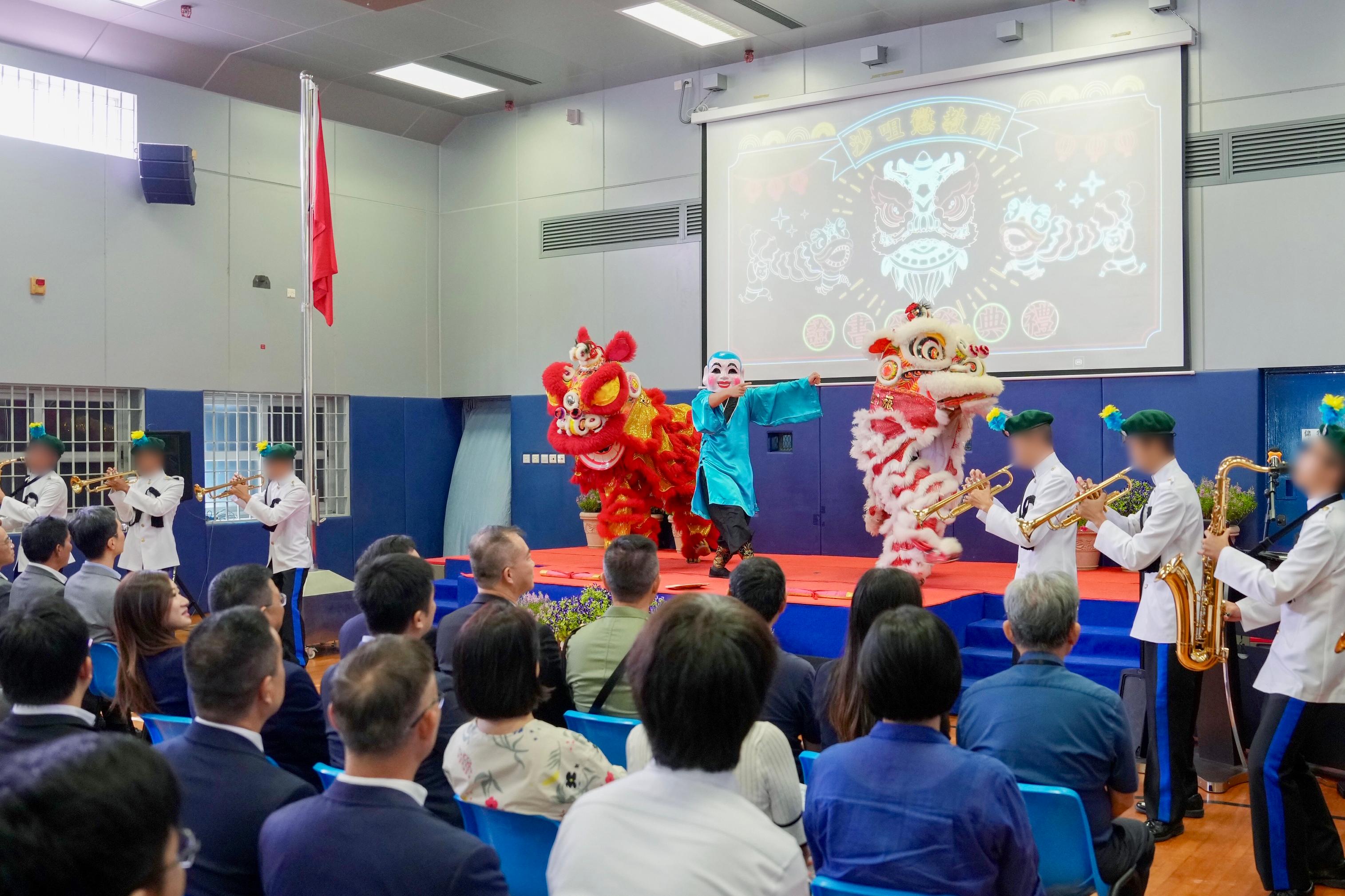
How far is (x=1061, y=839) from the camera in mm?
2260

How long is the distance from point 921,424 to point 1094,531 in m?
1.69

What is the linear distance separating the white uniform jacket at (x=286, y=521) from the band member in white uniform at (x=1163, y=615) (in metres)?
4.78

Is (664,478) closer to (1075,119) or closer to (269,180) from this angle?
(1075,119)

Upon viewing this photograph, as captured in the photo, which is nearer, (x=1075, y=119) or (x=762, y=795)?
(x=762, y=795)

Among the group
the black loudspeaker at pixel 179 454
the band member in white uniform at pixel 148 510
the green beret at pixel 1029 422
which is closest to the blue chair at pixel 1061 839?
the green beret at pixel 1029 422

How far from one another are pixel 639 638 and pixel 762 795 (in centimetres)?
57

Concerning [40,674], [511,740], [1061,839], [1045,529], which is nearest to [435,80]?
[1045,529]

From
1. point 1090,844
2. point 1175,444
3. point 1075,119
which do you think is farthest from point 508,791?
point 1075,119

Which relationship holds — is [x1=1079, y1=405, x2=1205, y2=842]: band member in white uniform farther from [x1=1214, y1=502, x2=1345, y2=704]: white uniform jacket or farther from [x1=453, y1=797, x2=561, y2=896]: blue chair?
[x1=453, y1=797, x2=561, y2=896]: blue chair

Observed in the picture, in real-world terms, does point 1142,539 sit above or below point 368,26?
below

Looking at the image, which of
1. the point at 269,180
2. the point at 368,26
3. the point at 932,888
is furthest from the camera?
the point at 269,180

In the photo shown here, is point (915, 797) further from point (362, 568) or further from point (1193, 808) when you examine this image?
point (1193, 808)

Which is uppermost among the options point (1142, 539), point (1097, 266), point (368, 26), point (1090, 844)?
point (368, 26)

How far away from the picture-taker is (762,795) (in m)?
2.11
